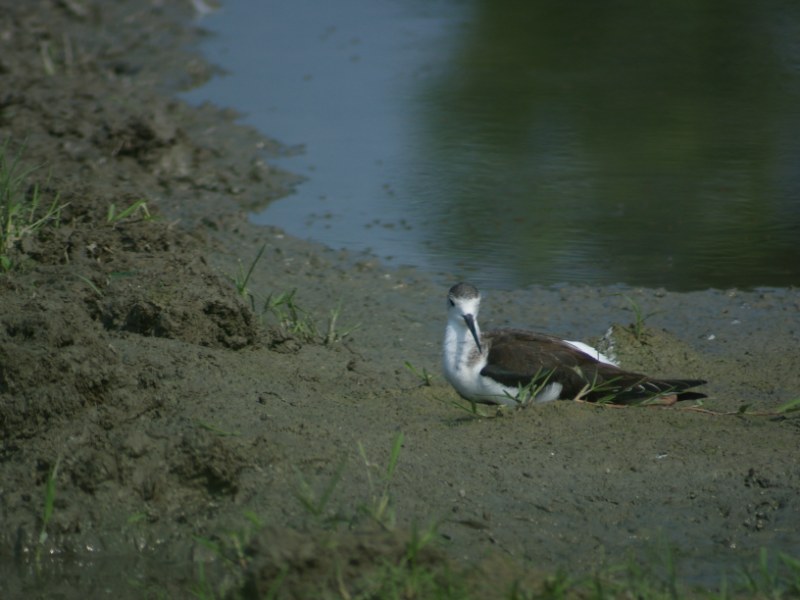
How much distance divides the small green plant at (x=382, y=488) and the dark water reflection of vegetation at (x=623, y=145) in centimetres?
326

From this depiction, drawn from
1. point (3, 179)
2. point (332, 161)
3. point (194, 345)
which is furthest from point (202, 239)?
point (332, 161)

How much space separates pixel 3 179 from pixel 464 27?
8281 millimetres

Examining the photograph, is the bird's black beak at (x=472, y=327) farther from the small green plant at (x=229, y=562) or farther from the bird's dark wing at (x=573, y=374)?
the small green plant at (x=229, y=562)

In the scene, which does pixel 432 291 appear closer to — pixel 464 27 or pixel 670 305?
pixel 670 305

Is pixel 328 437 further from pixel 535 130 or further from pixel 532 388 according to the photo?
pixel 535 130

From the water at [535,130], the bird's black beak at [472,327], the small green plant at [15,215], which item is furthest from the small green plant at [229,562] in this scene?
the water at [535,130]

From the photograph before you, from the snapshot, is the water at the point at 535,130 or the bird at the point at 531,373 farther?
the water at the point at 535,130

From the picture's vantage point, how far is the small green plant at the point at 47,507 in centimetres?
435

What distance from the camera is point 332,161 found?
1002cm

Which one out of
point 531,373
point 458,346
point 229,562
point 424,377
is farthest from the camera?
point 424,377

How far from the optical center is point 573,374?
18.6 ft

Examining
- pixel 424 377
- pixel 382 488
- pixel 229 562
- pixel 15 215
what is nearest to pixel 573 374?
pixel 424 377

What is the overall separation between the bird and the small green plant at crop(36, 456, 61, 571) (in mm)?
1918

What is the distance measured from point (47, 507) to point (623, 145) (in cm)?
683
